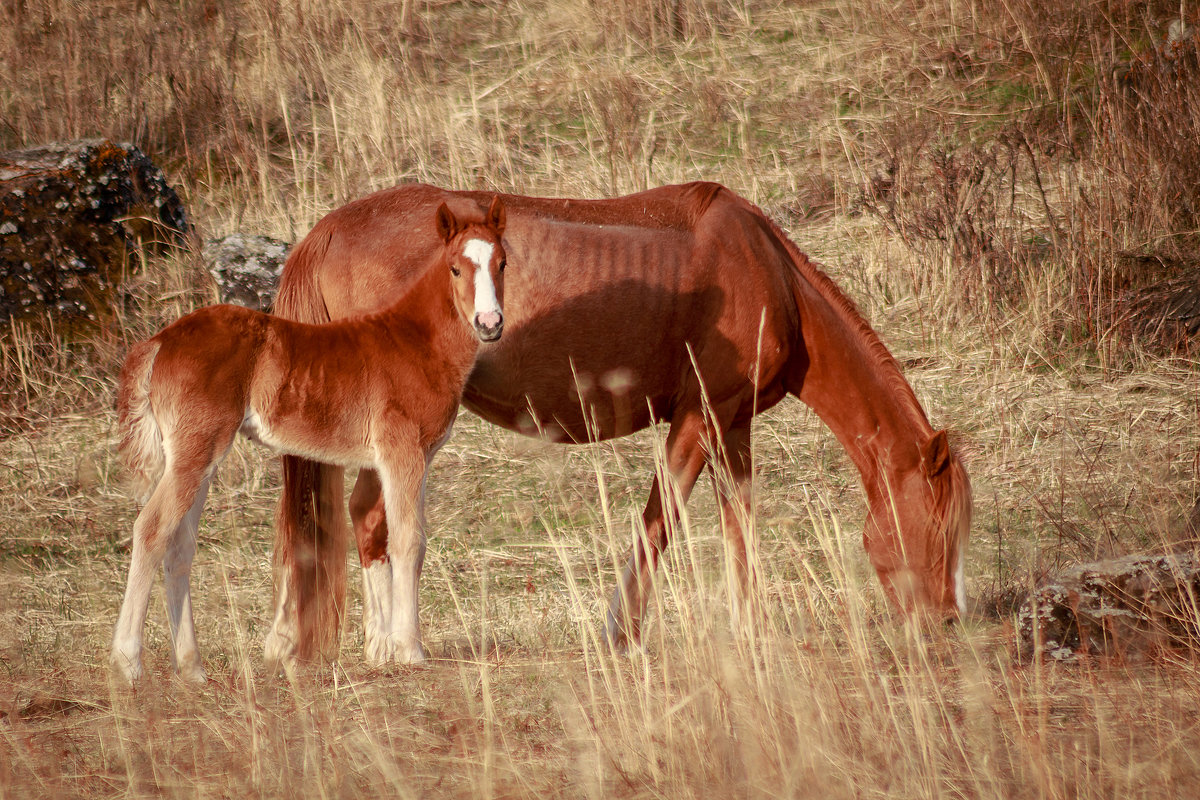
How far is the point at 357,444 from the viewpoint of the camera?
4281 millimetres

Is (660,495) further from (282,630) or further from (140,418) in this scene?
(140,418)

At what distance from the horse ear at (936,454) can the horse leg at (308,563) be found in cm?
232

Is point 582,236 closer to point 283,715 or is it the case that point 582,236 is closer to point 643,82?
point 283,715

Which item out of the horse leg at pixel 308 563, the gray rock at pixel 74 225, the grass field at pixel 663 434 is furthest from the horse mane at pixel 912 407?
the gray rock at pixel 74 225

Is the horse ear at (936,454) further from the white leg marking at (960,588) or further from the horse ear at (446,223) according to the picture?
the horse ear at (446,223)

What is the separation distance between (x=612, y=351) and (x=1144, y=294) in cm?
461

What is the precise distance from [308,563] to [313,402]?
0.86m

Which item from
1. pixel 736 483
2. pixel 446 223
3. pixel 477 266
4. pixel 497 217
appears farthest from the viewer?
pixel 736 483

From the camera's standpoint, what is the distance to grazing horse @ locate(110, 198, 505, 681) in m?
3.97

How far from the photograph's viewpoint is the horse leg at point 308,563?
4.63 meters

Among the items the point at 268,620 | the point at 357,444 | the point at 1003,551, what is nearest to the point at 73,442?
the point at 268,620

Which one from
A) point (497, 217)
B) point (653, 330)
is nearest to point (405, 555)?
point (497, 217)

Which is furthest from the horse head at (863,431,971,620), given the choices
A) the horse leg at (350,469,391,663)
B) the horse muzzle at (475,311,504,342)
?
the horse leg at (350,469,391,663)

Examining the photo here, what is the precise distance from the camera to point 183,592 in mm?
4098
